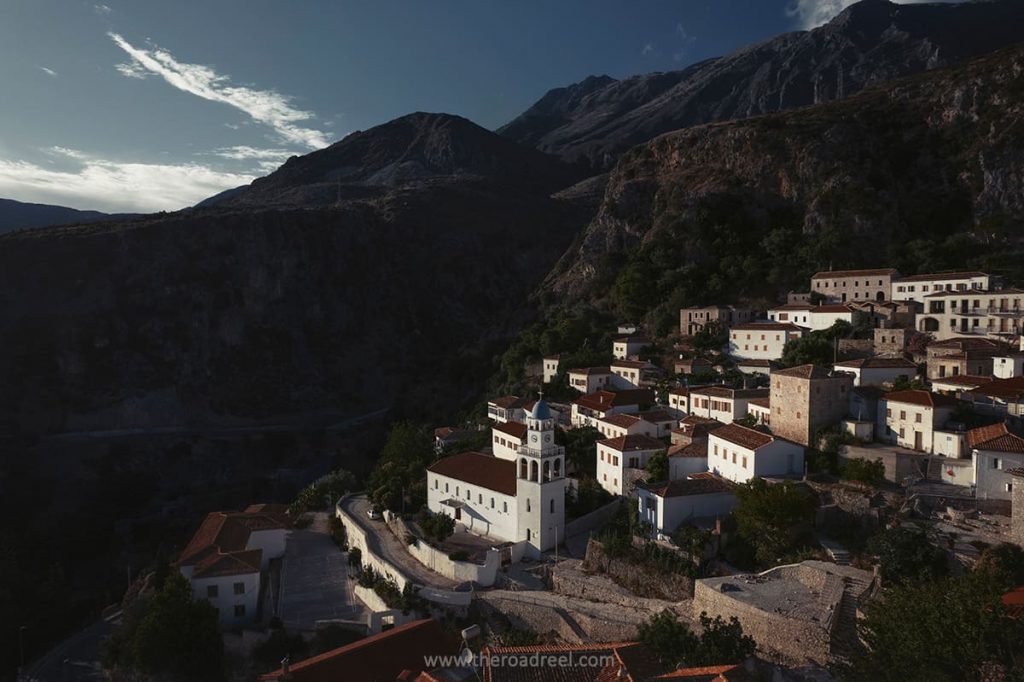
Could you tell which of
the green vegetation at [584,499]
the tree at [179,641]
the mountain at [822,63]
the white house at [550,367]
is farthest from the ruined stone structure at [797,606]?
the mountain at [822,63]

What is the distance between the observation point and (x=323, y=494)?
40.5m

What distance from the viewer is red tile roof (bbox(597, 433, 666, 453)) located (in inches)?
1116

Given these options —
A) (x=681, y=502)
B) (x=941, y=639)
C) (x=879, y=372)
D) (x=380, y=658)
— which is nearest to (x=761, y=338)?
(x=879, y=372)

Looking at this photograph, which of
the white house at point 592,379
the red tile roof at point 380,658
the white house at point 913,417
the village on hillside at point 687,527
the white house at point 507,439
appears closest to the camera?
the village on hillside at point 687,527

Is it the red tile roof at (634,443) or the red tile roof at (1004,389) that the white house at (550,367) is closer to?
the red tile roof at (634,443)

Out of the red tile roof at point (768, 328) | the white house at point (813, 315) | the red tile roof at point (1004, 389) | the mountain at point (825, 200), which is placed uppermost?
the mountain at point (825, 200)

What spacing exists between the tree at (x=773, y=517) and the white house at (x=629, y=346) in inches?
978

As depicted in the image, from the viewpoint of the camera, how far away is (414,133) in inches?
6831

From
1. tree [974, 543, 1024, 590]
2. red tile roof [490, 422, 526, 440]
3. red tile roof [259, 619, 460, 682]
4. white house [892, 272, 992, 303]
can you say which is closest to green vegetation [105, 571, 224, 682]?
red tile roof [259, 619, 460, 682]

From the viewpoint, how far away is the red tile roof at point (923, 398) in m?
24.6

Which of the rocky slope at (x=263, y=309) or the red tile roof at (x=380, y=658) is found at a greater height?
the rocky slope at (x=263, y=309)

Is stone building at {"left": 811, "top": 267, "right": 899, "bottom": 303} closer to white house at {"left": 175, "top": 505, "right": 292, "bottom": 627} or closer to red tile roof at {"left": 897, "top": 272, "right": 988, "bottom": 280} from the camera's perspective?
red tile roof at {"left": 897, "top": 272, "right": 988, "bottom": 280}

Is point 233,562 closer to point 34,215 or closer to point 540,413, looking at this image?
point 540,413

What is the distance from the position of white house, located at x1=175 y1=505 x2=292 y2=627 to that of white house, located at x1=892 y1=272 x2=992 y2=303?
39.9 meters
